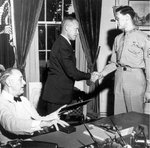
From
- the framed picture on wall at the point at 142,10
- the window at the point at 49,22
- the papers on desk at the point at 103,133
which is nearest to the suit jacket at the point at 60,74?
the papers on desk at the point at 103,133

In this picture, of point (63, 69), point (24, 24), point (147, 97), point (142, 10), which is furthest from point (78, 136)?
point (142, 10)

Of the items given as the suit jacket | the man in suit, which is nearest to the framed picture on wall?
the man in suit

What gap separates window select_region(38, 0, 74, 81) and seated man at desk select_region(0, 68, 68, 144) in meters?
2.38

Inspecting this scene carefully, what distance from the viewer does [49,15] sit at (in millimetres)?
4773

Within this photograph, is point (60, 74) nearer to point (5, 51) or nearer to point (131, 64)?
point (131, 64)

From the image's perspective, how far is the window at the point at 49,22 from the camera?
15.5 feet

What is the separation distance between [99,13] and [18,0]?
1404 millimetres

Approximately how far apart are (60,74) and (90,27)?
176 cm

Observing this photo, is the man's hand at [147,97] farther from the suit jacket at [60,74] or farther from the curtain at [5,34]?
the curtain at [5,34]

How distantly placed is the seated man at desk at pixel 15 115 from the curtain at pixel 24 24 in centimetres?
201

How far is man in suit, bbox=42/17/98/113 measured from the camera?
3264mm

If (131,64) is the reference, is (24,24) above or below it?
above

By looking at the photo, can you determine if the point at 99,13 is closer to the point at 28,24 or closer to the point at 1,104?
the point at 28,24

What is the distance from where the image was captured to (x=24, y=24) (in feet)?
14.4
